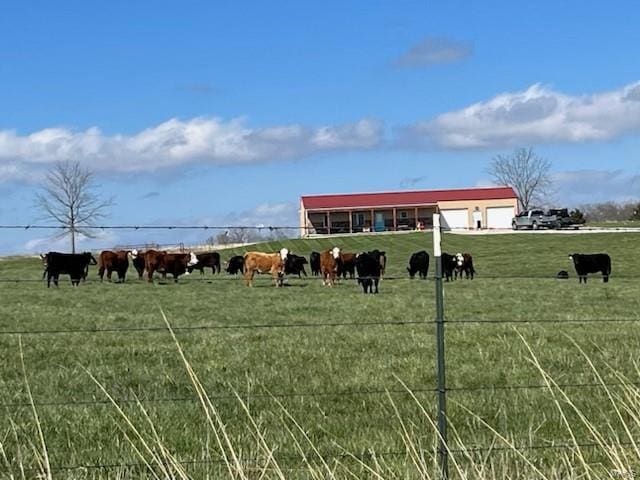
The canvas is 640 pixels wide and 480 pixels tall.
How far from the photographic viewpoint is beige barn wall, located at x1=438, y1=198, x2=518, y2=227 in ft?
264

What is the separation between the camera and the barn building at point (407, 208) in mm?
78562

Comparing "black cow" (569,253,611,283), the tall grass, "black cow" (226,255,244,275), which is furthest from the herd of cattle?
the tall grass

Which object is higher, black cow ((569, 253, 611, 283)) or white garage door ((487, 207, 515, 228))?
white garage door ((487, 207, 515, 228))

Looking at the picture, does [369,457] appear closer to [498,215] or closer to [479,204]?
[479,204]

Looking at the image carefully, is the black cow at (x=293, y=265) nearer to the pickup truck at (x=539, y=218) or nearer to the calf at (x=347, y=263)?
the calf at (x=347, y=263)

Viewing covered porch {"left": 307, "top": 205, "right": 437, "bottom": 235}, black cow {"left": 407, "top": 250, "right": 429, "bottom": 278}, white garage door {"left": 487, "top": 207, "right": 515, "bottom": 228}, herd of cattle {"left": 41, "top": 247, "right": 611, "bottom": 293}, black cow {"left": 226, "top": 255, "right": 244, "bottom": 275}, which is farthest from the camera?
white garage door {"left": 487, "top": 207, "right": 515, "bottom": 228}

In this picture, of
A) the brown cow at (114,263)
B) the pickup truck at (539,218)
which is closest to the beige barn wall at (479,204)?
the pickup truck at (539,218)

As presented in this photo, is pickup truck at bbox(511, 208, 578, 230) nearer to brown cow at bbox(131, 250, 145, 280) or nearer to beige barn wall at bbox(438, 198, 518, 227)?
beige barn wall at bbox(438, 198, 518, 227)

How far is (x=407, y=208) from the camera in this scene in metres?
79.9

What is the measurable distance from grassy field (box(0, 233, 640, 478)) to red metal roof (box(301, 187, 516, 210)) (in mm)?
61011

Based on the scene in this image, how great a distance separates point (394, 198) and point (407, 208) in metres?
1.73

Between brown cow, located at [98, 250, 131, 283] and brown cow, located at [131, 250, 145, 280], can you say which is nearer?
brown cow, located at [98, 250, 131, 283]

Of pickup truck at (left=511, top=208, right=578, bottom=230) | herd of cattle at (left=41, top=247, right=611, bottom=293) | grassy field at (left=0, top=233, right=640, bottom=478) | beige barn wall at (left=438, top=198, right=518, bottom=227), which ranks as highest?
beige barn wall at (left=438, top=198, right=518, bottom=227)

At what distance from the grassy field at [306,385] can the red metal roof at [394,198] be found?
61.0 meters
